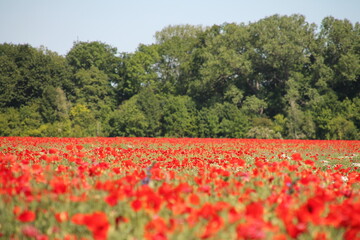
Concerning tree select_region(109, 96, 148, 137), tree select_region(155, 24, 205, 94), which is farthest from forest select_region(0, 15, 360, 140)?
tree select_region(155, 24, 205, 94)

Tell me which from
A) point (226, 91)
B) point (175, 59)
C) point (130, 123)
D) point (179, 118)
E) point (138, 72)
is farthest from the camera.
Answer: point (175, 59)

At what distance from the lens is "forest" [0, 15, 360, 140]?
42250mm

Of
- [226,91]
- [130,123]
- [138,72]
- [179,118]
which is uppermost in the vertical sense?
[138,72]

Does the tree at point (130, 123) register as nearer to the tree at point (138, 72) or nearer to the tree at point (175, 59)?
the tree at point (138, 72)

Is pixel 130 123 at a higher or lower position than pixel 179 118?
lower

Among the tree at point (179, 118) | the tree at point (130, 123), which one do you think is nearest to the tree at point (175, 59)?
the tree at point (179, 118)

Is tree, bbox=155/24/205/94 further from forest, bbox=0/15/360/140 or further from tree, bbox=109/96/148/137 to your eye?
tree, bbox=109/96/148/137

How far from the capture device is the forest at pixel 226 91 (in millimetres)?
42250

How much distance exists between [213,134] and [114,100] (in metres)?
19.4

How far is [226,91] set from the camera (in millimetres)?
49188

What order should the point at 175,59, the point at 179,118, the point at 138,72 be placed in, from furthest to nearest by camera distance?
the point at 175,59, the point at 138,72, the point at 179,118

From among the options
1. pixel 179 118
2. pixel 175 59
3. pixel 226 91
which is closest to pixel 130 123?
pixel 179 118

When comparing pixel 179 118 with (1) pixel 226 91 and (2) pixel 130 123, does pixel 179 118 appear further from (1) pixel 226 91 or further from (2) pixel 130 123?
(1) pixel 226 91

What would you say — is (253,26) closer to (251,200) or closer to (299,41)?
(299,41)
